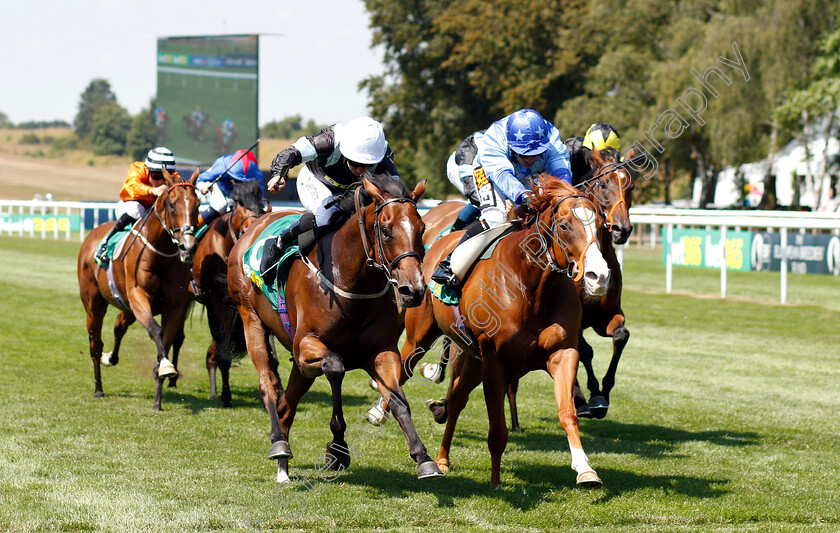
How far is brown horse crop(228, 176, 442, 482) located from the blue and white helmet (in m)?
1.14

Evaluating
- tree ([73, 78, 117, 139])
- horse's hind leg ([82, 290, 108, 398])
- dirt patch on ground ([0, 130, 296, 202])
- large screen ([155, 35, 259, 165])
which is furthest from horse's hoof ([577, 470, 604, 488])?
tree ([73, 78, 117, 139])

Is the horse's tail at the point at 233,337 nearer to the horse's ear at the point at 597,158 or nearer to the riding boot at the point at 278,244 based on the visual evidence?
the riding boot at the point at 278,244

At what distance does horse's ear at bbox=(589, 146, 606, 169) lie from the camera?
6.82 m

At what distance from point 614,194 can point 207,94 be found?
3356 centimetres

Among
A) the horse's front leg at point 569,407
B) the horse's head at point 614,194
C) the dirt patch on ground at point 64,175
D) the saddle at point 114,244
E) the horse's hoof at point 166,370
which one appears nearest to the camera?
the horse's front leg at point 569,407

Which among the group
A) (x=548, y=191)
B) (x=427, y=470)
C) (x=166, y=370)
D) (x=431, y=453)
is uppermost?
(x=548, y=191)

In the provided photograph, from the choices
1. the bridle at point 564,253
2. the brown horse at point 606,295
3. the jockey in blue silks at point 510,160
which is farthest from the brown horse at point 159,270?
the bridle at point 564,253

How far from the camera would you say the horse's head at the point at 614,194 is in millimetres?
6352

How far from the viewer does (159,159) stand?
9.17m

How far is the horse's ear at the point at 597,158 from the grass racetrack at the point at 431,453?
2054mm

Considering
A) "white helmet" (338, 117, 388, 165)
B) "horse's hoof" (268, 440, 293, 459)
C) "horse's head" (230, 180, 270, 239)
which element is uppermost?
"white helmet" (338, 117, 388, 165)

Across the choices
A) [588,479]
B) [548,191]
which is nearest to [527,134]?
[548,191]

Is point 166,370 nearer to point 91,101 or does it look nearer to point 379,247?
point 379,247

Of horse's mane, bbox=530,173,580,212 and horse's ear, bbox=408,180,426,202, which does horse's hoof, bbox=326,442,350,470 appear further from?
horse's mane, bbox=530,173,580,212
